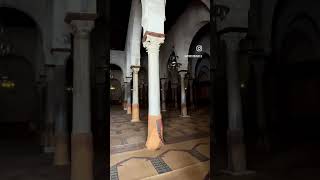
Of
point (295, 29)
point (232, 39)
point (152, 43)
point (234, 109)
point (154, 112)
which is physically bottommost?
point (154, 112)

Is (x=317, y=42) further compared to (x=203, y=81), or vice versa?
(x=203, y=81)

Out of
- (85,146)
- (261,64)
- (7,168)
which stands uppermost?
(261,64)

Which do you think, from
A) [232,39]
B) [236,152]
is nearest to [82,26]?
[232,39]

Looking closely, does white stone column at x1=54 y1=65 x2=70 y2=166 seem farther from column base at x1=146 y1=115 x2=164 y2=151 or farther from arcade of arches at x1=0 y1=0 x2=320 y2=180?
column base at x1=146 y1=115 x2=164 y2=151

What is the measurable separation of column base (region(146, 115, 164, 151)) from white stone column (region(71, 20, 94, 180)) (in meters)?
3.14

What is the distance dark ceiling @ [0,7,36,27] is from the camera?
36.0 ft

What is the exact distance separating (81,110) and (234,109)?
8.77 feet

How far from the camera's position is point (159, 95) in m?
7.61

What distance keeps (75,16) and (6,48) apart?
6.03 meters

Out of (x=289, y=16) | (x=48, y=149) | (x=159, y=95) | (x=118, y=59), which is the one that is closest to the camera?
(x=159, y=95)

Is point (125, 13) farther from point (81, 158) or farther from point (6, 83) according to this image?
point (81, 158)

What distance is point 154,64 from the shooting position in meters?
7.60

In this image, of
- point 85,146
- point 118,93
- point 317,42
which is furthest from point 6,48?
point 118,93

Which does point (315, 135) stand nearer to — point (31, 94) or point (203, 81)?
point (31, 94)
